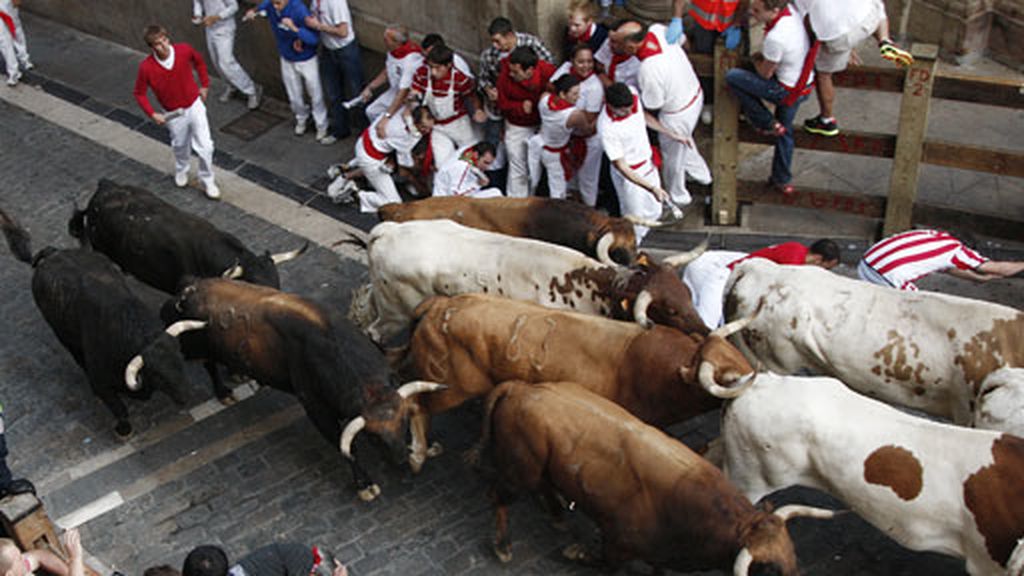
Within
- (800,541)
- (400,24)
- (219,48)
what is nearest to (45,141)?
(219,48)

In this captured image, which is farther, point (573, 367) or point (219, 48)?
point (219, 48)

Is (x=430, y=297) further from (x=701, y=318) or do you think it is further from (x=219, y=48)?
(x=219, y=48)

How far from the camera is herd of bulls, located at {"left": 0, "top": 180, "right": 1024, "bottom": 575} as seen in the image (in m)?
6.89

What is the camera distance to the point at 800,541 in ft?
26.1

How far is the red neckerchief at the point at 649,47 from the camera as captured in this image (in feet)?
33.6

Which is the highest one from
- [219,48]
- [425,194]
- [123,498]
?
[219,48]

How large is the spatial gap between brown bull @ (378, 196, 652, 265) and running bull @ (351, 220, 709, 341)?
1.08 ft

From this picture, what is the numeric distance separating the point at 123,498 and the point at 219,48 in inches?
252

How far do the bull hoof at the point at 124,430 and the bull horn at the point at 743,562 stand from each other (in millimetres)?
5149

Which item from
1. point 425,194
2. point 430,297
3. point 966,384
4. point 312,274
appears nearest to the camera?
point 966,384

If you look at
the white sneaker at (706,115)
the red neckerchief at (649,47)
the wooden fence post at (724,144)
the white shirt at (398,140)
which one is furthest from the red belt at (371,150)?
the wooden fence post at (724,144)

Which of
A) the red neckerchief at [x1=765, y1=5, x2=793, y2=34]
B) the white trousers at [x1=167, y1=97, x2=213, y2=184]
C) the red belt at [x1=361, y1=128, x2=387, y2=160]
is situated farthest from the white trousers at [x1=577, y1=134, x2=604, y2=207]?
the white trousers at [x1=167, y1=97, x2=213, y2=184]

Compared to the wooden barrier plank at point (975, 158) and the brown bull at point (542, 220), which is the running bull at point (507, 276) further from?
the wooden barrier plank at point (975, 158)

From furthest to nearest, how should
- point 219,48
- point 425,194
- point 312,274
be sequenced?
point 219,48 → point 425,194 → point 312,274
